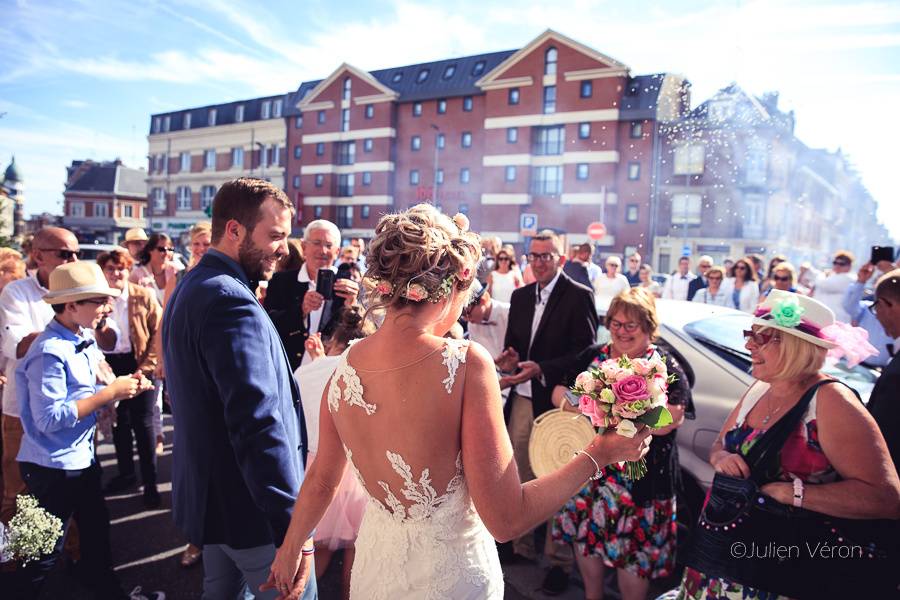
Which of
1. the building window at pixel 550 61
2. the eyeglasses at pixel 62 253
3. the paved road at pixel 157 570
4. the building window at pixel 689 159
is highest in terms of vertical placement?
the building window at pixel 550 61

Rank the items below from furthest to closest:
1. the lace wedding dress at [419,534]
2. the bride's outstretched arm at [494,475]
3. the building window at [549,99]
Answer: the building window at [549,99]
the lace wedding dress at [419,534]
the bride's outstretched arm at [494,475]

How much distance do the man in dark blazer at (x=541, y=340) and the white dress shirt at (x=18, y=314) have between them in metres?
3.65

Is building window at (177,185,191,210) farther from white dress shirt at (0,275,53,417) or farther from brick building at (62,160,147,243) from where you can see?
white dress shirt at (0,275,53,417)

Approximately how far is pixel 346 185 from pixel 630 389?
146ft

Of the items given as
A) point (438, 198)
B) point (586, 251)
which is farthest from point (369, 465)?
point (438, 198)

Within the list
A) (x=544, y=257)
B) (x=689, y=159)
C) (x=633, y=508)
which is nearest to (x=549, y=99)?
(x=689, y=159)

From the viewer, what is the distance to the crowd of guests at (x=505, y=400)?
2.27 meters

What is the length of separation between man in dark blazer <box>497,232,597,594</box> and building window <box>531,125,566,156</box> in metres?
33.6

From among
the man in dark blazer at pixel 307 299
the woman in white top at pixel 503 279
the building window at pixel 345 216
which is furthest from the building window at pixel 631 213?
the man in dark blazer at pixel 307 299

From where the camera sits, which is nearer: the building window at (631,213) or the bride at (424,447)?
the bride at (424,447)

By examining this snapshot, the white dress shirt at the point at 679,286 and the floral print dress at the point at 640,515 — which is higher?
the white dress shirt at the point at 679,286

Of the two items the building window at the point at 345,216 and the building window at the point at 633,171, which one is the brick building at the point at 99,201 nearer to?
the building window at the point at 345,216

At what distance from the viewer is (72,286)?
3070mm

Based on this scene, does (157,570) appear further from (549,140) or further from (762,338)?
(549,140)
